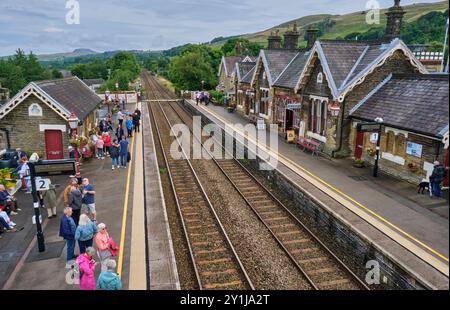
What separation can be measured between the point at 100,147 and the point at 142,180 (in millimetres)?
4915

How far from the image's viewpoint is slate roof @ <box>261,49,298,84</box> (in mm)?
28969

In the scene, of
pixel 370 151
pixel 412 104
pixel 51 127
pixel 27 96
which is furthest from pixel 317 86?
pixel 27 96

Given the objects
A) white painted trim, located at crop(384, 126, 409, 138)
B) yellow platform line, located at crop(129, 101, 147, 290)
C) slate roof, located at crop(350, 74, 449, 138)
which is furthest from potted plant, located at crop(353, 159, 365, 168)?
yellow platform line, located at crop(129, 101, 147, 290)

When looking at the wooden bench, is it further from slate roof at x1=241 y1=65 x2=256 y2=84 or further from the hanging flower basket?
slate roof at x1=241 y1=65 x2=256 y2=84

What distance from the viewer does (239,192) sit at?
53.6 feet

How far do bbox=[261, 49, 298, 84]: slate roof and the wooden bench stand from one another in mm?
8226

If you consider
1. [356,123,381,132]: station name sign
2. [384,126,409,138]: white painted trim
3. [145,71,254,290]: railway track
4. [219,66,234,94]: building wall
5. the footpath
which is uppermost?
[219,66,234,94]: building wall

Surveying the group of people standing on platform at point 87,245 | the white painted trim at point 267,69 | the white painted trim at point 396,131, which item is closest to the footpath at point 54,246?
the group of people standing on platform at point 87,245

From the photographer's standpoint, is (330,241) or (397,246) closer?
(397,246)

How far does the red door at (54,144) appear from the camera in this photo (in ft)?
59.3

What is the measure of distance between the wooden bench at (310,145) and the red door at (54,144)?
13248 mm

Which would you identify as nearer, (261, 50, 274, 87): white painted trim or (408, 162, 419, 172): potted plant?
(408, 162, 419, 172): potted plant
